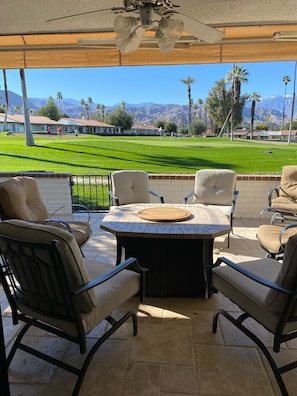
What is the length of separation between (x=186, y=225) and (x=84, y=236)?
99 cm

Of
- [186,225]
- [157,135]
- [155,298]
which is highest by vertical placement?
[157,135]

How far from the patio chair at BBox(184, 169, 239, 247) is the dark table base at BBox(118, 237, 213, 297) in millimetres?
1466

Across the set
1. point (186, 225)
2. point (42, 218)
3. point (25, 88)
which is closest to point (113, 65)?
point (42, 218)

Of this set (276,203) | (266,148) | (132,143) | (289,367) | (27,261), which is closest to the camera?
(27,261)

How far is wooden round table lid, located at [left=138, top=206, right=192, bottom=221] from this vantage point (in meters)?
2.36

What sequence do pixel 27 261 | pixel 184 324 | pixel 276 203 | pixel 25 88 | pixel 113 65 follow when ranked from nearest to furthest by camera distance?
pixel 27 261, pixel 184 324, pixel 113 65, pixel 276 203, pixel 25 88

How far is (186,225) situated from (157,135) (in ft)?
27.8

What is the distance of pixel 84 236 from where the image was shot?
2.58 meters

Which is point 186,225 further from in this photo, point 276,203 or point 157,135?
point 157,135

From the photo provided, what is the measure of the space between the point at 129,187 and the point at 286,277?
2.59 metres

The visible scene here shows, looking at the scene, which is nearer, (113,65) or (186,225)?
(186,225)

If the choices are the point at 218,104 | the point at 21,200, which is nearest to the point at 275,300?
the point at 21,200

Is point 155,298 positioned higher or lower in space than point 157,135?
lower

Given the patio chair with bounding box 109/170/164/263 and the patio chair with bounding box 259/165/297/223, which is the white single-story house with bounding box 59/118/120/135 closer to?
the patio chair with bounding box 109/170/164/263
